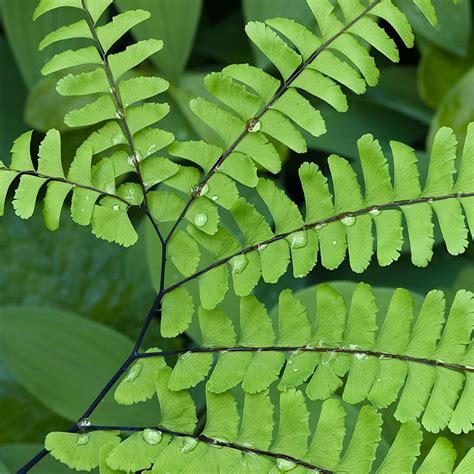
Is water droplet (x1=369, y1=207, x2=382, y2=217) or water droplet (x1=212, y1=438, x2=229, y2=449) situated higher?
water droplet (x1=369, y1=207, x2=382, y2=217)

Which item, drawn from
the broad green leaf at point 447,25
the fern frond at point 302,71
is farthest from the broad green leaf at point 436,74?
the fern frond at point 302,71

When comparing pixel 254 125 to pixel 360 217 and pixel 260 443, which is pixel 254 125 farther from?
pixel 260 443

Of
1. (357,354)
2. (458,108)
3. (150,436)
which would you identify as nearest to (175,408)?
(150,436)

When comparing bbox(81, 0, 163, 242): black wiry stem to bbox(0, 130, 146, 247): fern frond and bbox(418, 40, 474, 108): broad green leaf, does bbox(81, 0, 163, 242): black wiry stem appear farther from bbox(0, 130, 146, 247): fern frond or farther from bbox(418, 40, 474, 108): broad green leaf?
bbox(418, 40, 474, 108): broad green leaf

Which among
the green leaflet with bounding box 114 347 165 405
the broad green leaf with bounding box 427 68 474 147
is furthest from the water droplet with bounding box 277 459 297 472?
the broad green leaf with bounding box 427 68 474 147

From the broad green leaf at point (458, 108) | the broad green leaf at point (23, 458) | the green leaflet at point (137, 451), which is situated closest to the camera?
the green leaflet at point (137, 451)

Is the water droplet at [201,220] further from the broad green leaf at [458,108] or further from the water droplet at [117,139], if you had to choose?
the broad green leaf at [458,108]
